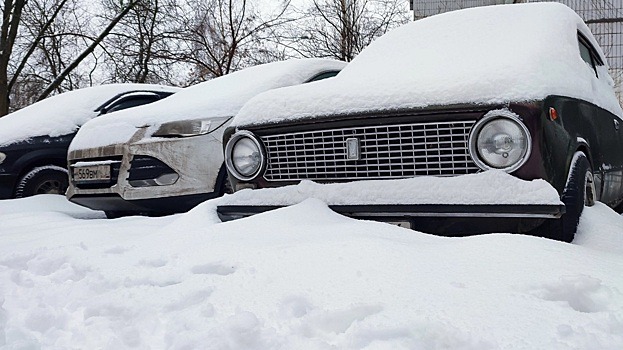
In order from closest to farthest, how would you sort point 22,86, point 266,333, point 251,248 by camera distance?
point 266,333, point 251,248, point 22,86

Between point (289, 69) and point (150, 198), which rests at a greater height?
point (289, 69)

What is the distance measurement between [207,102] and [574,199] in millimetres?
2720

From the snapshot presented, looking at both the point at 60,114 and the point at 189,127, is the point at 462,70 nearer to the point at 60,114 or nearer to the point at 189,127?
the point at 189,127

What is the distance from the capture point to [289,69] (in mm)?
→ 4594

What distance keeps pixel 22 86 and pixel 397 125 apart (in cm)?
1920

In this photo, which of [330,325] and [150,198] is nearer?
[330,325]

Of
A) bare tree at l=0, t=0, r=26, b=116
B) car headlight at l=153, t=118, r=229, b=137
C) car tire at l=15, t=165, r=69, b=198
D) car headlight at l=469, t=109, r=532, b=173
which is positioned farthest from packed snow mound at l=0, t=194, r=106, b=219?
bare tree at l=0, t=0, r=26, b=116

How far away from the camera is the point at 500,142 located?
7.11 feet

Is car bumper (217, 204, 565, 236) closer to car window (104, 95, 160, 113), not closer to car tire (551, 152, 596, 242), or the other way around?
car tire (551, 152, 596, 242)

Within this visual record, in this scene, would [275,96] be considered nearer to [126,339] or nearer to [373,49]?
[373,49]

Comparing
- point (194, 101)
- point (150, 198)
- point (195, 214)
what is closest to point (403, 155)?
point (195, 214)

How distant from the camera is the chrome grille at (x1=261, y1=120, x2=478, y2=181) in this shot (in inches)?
89.5

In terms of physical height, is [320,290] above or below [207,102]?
below

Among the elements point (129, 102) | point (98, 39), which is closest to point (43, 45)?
point (98, 39)
